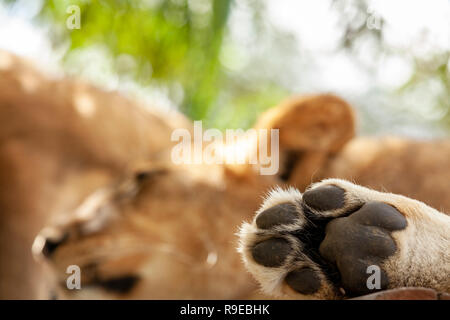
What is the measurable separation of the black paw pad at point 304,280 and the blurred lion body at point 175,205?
17.5 inches

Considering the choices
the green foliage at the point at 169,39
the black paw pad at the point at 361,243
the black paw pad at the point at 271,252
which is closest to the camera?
the black paw pad at the point at 361,243

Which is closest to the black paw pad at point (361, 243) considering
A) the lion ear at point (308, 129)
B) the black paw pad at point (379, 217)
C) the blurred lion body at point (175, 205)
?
the black paw pad at point (379, 217)

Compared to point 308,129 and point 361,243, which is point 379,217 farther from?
point 308,129

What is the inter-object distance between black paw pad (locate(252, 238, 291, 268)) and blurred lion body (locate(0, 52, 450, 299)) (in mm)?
390

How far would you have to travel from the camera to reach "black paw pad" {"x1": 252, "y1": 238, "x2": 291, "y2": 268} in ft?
3.32

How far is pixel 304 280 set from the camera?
0.98 m

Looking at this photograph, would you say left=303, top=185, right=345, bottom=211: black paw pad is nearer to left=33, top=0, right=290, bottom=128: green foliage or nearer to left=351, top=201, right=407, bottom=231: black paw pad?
left=351, top=201, right=407, bottom=231: black paw pad

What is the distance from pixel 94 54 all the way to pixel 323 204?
2075 millimetres

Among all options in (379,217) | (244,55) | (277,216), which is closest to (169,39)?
(244,55)

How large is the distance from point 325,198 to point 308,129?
70cm

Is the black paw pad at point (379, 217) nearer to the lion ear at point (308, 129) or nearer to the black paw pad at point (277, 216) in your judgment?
the black paw pad at point (277, 216)

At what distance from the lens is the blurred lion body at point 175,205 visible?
1.70 m
